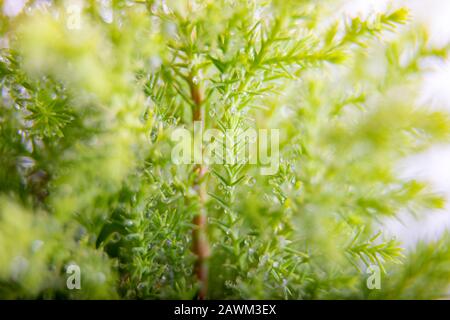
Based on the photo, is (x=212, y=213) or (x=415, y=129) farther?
(x=212, y=213)

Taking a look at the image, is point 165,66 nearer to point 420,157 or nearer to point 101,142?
point 101,142

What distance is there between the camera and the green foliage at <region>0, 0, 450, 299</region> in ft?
1.06

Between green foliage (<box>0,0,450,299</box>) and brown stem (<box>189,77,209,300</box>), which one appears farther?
brown stem (<box>189,77,209,300</box>)

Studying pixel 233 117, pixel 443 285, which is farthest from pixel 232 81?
pixel 443 285

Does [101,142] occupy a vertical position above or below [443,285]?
above

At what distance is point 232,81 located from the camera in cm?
42

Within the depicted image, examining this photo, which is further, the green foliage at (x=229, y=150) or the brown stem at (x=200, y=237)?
the brown stem at (x=200, y=237)

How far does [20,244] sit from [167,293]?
161 millimetres

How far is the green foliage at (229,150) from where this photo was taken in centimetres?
32

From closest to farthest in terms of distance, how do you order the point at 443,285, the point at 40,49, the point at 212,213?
1. the point at 40,49
2. the point at 443,285
3. the point at 212,213

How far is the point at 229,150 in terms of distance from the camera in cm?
42

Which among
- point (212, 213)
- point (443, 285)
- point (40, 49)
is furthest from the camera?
point (212, 213)
